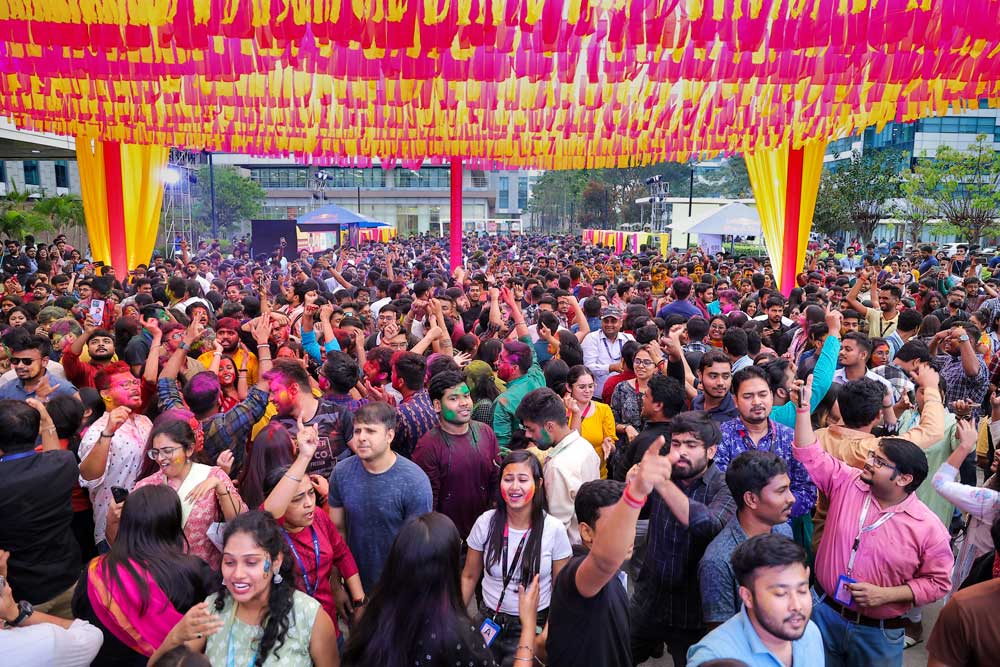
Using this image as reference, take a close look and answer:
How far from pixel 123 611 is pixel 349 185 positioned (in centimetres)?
5784

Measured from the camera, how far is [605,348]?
6504mm

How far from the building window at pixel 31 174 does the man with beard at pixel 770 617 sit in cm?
3715

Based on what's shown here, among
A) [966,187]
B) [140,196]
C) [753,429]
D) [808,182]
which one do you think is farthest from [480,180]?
[753,429]

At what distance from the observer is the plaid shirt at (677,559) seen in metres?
Result: 3.06

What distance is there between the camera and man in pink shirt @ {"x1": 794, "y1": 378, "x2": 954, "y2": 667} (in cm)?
288

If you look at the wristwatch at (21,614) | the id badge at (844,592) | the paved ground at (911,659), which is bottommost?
the paved ground at (911,659)

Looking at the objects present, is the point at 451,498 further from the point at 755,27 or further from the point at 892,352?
the point at 892,352

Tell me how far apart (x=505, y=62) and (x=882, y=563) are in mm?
4702

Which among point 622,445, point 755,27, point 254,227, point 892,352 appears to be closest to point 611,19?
point 755,27

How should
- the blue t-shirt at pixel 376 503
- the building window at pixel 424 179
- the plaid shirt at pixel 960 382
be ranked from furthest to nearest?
the building window at pixel 424 179, the plaid shirt at pixel 960 382, the blue t-shirt at pixel 376 503

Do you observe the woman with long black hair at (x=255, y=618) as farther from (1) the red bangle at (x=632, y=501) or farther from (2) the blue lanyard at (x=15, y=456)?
(2) the blue lanyard at (x=15, y=456)

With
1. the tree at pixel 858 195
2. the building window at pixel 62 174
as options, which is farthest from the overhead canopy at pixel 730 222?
the building window at pixel 62 174

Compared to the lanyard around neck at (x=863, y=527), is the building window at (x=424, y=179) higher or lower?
higher

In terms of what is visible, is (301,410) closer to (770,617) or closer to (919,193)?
(770,617)
